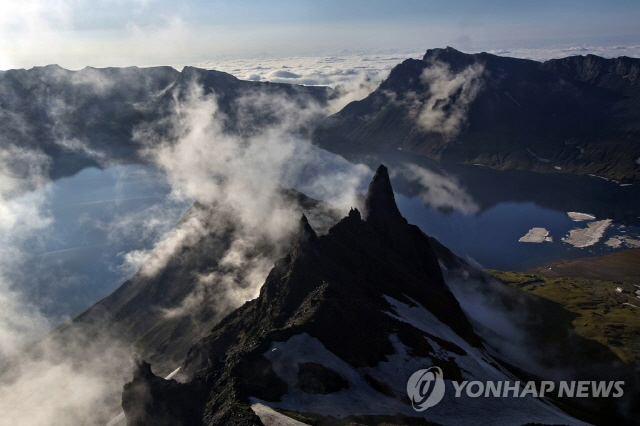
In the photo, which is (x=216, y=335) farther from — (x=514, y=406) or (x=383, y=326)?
(x=514, y=406)

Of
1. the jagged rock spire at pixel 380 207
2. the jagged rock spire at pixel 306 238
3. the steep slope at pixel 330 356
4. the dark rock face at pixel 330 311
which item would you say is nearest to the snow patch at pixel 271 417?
the steep slope at pixel 330 356

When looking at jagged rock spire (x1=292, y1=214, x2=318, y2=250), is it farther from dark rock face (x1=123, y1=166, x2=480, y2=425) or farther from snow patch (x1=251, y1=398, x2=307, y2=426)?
snow patch (x1=251, y1=398, x2=307, y2=426)

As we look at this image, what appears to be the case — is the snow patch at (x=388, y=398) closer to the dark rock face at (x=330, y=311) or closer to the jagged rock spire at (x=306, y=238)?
the dark rock face at (x=330, y=311)

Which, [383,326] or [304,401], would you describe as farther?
[383,326]

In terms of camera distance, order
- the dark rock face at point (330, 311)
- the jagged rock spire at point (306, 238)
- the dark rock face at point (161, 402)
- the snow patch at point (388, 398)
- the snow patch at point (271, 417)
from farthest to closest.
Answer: the jagged rock spire at point (306, 238) → the dark rock face at point (161, 402) → the dark rock face at point (330, 311) → the snow patch at point (388, 398) → the snow patch at point (271, 417)

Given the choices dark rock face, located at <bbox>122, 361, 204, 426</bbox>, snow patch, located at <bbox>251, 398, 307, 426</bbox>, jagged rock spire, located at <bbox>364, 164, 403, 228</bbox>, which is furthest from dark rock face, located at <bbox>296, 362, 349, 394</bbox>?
jagged rock spire, located at <bbox>364, 164, 403, 228</bbox>

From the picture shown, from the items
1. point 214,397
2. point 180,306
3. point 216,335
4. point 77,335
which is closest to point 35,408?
point 77,335
